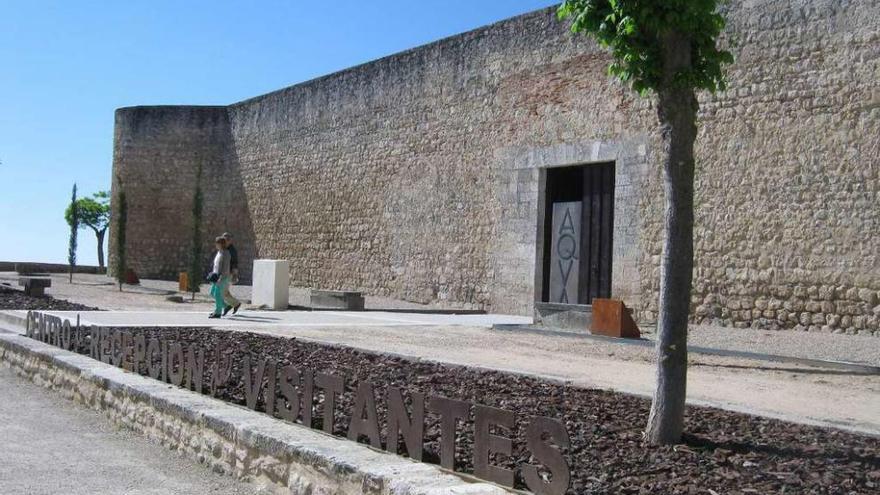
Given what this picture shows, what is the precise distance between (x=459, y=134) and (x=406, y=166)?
1531mm

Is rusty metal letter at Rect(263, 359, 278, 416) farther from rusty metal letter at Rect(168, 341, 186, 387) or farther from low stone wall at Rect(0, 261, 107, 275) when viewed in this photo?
low stone wall at Rect(0, 261, 107, 275)

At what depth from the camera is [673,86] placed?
3912 millimetres

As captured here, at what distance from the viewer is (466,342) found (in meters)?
8.75

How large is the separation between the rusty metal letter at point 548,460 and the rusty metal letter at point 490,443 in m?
0.09

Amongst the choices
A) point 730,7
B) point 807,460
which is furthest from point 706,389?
point 730,7

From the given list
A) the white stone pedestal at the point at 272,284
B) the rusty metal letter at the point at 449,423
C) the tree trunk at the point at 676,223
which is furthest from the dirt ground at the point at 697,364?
the white stone pedestal at the point at 272,284

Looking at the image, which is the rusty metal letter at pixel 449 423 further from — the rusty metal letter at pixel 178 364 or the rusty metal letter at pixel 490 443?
the rusty metal letter at pixel 178 364

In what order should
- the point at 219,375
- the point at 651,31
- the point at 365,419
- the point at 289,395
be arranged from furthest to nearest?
the point at 219,375
the point at 289,395
the point at 651,31
the point at 365,419

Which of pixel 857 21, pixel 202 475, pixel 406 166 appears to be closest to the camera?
pixel 202 475

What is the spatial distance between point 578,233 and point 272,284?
15.3ft

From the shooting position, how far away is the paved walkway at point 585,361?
201 inches

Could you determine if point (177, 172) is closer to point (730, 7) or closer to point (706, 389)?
point (730, 7)

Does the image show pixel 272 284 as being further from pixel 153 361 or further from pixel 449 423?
pixel 449 423

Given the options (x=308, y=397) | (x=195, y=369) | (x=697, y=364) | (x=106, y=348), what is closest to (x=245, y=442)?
(x=308, y=397)
